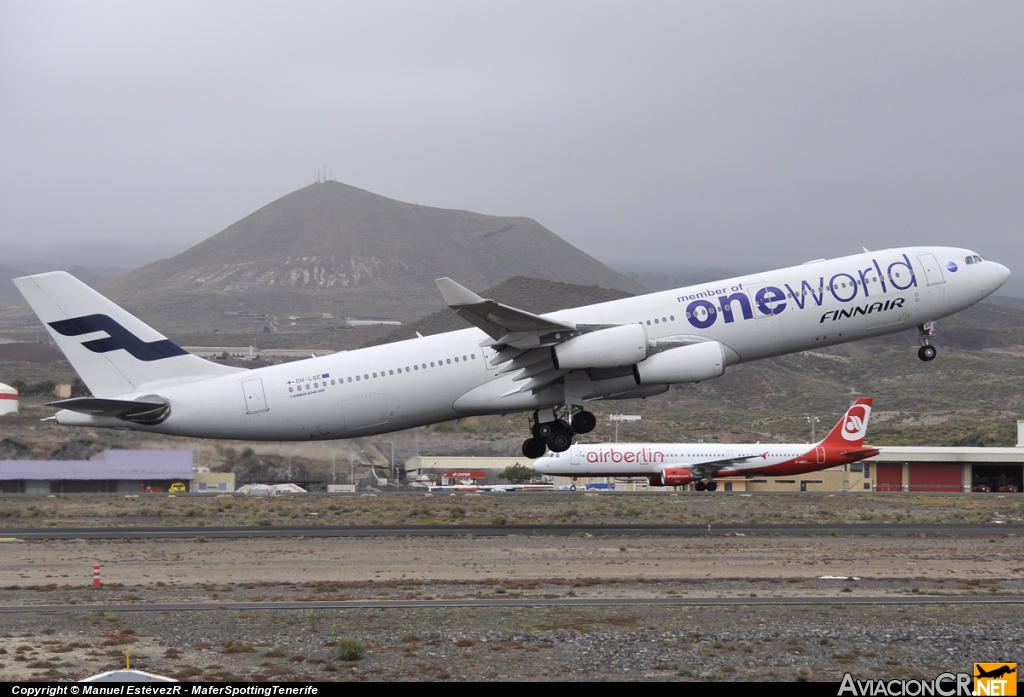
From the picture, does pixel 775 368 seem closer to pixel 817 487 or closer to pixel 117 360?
pixel 817 487

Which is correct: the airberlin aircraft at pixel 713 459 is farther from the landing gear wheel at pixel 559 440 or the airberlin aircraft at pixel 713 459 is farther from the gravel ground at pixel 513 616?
the gravel ground at pixel 513 616

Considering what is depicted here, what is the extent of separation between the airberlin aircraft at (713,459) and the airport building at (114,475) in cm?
2255

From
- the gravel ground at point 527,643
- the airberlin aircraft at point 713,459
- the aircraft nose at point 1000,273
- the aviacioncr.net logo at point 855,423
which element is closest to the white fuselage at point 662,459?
the airberlin aircraft at point 713,459

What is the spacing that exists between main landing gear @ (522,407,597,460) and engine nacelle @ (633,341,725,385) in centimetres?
266

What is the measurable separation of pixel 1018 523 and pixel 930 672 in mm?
31669

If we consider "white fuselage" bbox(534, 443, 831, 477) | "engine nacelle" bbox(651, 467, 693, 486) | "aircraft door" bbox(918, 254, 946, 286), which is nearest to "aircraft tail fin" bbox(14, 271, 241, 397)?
"aircraft door" bbox(918, 254, 946, 286)

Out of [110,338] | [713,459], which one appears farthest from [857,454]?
[110,338]

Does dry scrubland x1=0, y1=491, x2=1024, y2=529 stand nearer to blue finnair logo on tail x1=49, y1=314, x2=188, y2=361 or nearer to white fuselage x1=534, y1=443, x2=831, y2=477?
white fuselage x1=534, y1=443, x2=831, y2=477

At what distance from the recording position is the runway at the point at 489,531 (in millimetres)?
41875

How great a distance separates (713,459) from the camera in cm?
7262

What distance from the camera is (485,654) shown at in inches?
829

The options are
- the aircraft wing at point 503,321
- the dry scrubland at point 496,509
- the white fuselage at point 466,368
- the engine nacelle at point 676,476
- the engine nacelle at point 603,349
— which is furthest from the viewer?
the engine nacelle at point 676,476

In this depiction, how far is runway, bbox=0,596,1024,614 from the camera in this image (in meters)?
26.0

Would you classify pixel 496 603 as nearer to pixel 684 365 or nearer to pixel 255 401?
pixel 684 365
